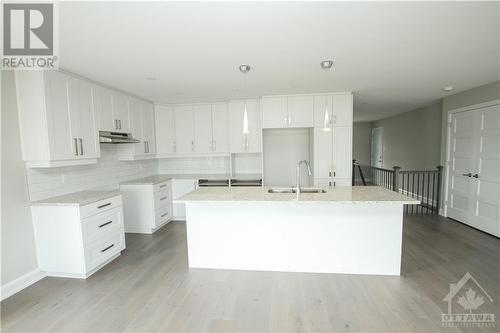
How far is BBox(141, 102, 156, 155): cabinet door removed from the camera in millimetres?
4566

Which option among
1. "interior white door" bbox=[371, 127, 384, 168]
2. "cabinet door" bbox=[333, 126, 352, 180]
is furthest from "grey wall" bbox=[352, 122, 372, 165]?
"cabinet door" bbox=[333, 126, 352, 180]

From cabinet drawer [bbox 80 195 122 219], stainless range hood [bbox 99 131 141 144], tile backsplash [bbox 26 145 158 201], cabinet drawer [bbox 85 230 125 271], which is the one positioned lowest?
cabinet drawer [bbox 85 230 125 271]

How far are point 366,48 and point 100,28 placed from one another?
2324mm

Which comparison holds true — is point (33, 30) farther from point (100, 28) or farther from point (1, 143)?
point (1, 143)

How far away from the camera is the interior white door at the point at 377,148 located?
28.7 ft

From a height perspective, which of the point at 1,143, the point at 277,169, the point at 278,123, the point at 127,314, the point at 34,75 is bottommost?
the point at 127,314

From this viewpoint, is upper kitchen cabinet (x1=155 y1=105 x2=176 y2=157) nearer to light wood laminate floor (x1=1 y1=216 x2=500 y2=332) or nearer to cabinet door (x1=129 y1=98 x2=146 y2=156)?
cabinet door (x1=129 y1=98 x2=146 y2=156)

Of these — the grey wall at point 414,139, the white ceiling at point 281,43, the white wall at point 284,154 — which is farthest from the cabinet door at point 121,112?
the grey wall at point 414,139

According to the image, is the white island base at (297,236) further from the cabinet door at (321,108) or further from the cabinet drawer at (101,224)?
the cabinet door at (321,108)

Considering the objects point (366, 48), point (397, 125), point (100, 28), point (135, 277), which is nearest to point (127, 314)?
point (135, 277)

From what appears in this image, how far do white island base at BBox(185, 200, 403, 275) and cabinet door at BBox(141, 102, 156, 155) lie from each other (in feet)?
7.88

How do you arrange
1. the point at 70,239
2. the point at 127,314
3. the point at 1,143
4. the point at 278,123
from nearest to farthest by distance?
the point at 127,314 → the point at 1,143 → the point at 70,239 → the point at 278,123

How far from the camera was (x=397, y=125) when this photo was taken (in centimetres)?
739

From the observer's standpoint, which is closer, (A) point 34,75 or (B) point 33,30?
(B) point 33,30
